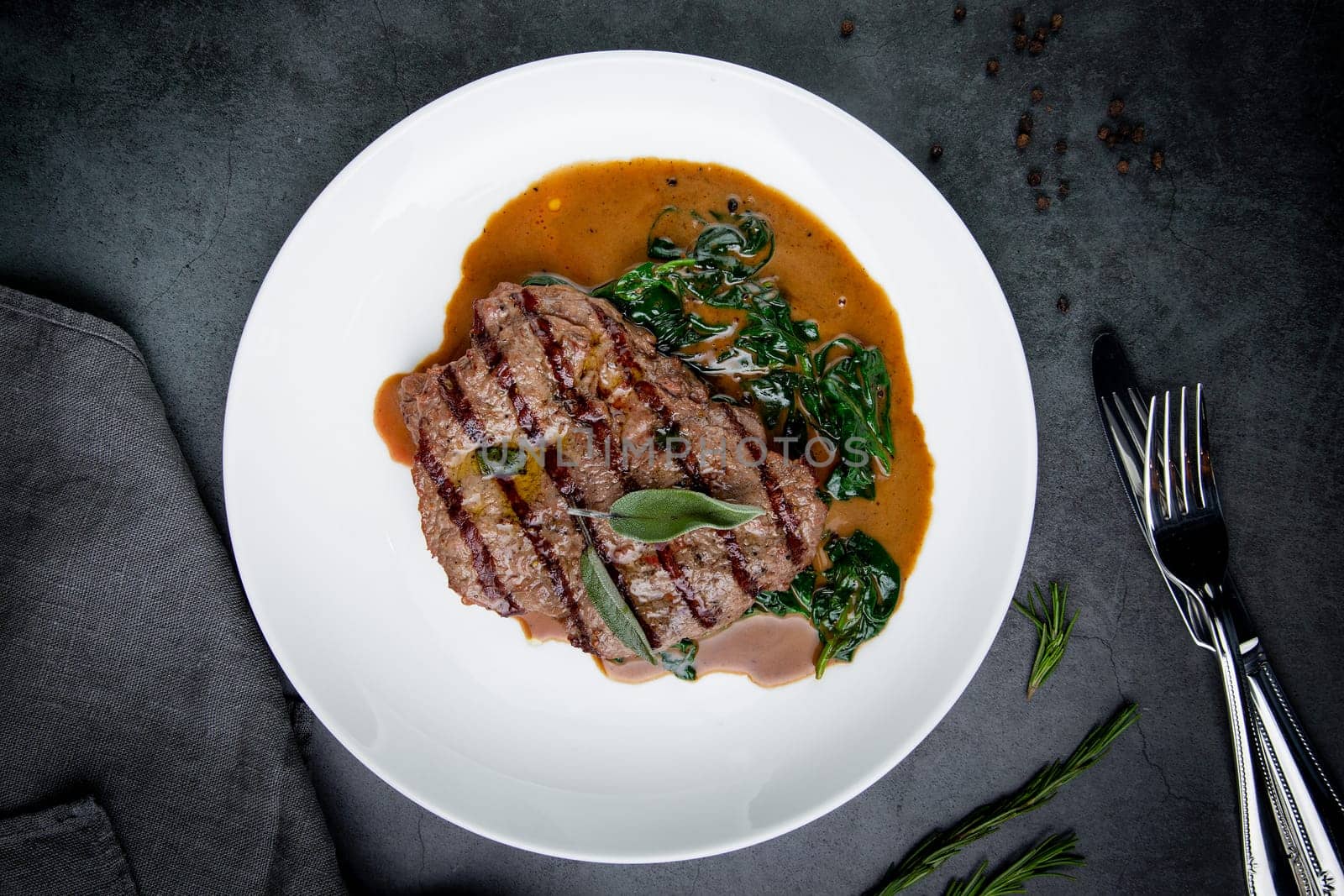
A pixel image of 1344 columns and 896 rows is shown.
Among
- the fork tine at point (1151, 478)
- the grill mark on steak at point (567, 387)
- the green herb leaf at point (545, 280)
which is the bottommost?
the grill mark on steak at point (567, 387)

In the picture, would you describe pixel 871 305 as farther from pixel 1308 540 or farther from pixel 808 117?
pixel 1308 540

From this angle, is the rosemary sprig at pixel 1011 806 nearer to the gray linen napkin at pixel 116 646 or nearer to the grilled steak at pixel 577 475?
the grilled steak at pixel 577 475

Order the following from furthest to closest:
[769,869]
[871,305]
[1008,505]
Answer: [769,869]
[871,305]
[1008,505]

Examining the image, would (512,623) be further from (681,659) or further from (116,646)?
(116,646)

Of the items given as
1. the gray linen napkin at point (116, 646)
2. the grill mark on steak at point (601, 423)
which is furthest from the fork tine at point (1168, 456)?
the gray linen napkin at point (116, 646)

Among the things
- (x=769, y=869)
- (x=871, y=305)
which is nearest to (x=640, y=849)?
(x=769, y=869)

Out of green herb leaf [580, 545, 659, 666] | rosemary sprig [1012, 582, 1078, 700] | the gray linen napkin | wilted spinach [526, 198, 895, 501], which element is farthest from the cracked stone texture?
green herb leaf [580, 545, 659, 666]

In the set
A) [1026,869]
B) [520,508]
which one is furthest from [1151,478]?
[520,508]
